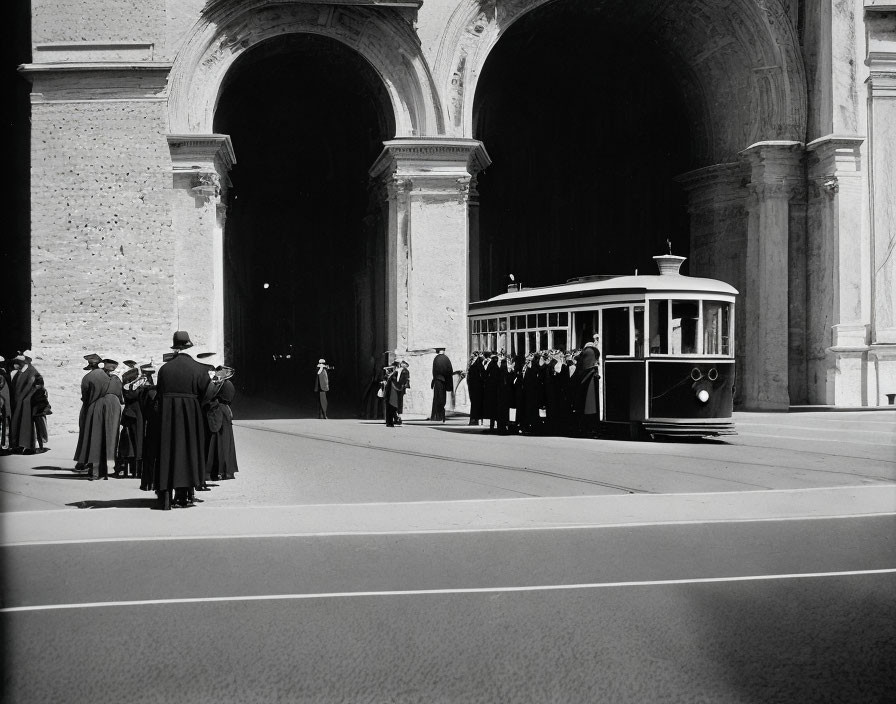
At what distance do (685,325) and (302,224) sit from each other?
28.7m

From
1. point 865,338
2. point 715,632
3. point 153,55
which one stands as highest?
point 153,55

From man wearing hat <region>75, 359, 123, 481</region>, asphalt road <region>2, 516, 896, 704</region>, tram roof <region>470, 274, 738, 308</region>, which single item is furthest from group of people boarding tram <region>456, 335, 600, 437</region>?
asphalt road <region>2, 516, 896, 704</region>

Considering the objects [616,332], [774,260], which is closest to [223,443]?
[616,332]

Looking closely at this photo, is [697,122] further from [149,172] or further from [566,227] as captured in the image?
[149,172]

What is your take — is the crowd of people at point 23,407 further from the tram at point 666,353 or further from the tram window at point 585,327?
the tram at point 666,353

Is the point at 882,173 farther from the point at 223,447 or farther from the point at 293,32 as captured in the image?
the point at 223,447

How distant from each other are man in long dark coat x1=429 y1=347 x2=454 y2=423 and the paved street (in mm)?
9215

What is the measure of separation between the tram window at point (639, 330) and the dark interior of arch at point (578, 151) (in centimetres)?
962

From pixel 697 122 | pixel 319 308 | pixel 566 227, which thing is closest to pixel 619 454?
pixel 697 122

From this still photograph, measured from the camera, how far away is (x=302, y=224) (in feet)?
146

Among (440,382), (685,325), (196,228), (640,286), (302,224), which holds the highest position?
(302,224)

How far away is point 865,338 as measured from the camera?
2422 centimetres

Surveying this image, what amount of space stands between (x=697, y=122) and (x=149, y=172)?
14.8 m

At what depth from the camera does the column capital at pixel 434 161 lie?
78.6 feet
